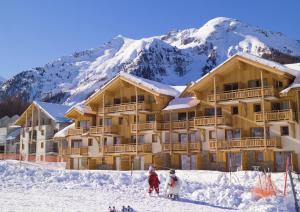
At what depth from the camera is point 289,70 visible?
43.9m

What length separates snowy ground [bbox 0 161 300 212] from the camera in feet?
62.5

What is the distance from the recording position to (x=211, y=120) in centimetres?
4622

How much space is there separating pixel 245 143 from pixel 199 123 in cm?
527

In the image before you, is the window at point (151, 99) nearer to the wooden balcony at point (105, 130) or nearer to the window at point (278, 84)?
the wooden balcony at point (105, 130)

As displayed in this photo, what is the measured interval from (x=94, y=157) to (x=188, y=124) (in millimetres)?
13910

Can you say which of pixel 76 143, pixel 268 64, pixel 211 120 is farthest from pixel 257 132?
pixel 76 143

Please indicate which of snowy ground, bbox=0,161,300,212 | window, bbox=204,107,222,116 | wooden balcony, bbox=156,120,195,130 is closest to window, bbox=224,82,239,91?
window, bbox=204,107,222,116

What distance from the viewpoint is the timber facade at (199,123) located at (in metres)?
43.7

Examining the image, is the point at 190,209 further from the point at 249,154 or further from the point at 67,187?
the point at 249,154

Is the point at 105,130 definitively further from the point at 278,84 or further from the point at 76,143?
the point at 278,84

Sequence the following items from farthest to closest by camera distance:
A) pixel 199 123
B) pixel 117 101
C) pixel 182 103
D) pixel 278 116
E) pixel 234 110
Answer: pixel 117 101
pixel 182 103
pixel 234 110
pixel 199 123
pixel 278 116

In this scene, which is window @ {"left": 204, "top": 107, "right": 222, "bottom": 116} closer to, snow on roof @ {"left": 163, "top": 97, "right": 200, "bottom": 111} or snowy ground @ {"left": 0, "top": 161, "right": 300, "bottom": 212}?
snow on roof @ {"left": 163, "top": 97, "right": 200, "bottom": 111}

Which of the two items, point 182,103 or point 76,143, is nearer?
point 182,103

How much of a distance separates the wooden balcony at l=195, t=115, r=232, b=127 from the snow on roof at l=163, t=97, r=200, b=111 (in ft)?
7.25
